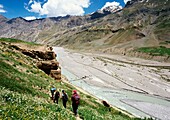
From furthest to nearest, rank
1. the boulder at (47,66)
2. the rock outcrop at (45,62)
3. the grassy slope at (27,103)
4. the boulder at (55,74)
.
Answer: the boulder at (55,74), the rock outcrop at (45,62), the boulder at (47,66), the grassy slope at (27,103)

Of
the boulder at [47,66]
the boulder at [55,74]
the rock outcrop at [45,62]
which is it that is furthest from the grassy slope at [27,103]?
the boulder at [55,74]

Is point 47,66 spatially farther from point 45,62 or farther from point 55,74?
point 55,74

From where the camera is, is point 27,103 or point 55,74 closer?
point 27,103

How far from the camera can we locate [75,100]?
16.7 meters

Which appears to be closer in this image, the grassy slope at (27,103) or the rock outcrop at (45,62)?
the grassy slope at (27,103)

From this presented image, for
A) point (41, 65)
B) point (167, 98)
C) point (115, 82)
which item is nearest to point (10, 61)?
point (41, 65)

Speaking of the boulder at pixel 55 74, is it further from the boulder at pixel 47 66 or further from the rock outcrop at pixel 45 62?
the boulder at pixel 47 66

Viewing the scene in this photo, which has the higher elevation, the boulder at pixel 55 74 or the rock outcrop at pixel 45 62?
the rock outcrop at pixel 45 62

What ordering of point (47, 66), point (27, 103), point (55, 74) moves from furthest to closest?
point (55, 74) → point (47, 66) → point (27, 103)

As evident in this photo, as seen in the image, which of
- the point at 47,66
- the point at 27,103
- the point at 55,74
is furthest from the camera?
the point at 55,74

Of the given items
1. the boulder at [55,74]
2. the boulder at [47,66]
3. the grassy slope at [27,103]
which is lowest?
the boulder at [55,74]

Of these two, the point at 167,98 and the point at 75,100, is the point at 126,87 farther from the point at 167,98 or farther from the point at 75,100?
the point at 75,100

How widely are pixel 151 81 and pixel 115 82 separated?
11.9 meters

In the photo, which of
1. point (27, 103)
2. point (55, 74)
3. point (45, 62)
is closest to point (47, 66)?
point (45, 62)
